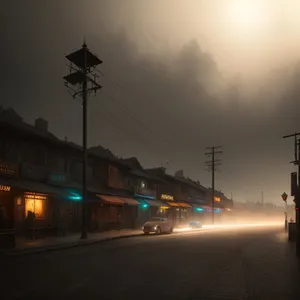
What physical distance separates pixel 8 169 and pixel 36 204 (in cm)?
520

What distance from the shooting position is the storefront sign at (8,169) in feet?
75.6

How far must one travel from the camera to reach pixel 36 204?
92.1 ft

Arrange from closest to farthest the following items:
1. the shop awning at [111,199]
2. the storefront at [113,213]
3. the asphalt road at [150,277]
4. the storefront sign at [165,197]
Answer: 1. the asphalt road at [150,277]
2. the shop awning at [111,199]
3. the storefront at [113,213]
4. the storefront sign at [165,197]

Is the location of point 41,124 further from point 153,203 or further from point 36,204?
point 153,203

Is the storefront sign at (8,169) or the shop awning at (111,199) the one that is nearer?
the storefront sign at (8,169)

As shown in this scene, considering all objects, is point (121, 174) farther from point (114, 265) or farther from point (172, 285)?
point (172, 285)

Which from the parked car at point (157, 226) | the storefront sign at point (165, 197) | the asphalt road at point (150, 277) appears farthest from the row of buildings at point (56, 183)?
the asphalt road at point (150, 277)

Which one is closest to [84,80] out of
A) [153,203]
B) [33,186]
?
[33,186]

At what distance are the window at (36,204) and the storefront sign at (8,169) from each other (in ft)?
8.62

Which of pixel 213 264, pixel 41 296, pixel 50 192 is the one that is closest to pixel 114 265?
pixel 213 264

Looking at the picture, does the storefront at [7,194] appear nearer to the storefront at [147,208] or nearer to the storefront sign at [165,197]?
the storefront at [147,208]

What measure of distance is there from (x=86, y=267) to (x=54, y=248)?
24.0 ft

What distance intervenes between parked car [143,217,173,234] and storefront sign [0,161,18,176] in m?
12.6

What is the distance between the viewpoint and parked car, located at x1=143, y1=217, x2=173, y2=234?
3272 centimetres
